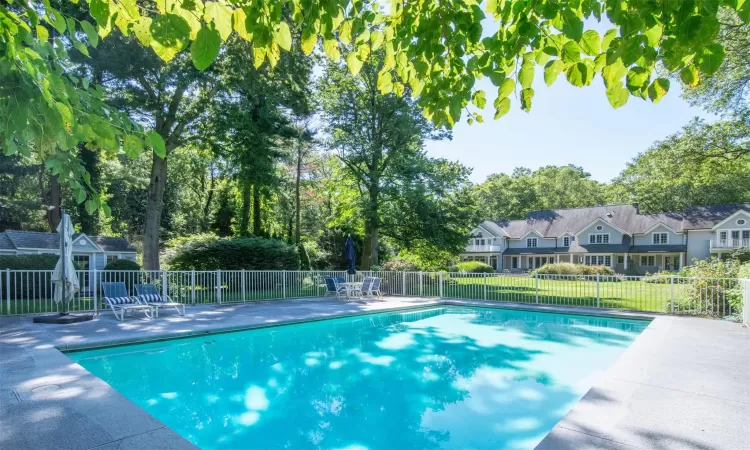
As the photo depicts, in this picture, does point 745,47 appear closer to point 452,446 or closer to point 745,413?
point 745,413

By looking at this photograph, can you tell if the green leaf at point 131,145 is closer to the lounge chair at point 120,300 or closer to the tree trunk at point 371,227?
the lounge chair at point 120,300

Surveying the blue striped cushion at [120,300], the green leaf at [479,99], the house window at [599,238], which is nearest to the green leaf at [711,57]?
the green leaf at [479,99]

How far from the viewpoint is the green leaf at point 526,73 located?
2238 mm

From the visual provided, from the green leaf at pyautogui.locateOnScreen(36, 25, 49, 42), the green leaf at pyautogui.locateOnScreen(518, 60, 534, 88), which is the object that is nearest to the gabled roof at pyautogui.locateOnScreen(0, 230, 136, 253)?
the green leaf at pyautogui.locateOnScreen(36, 25, 49, 42)

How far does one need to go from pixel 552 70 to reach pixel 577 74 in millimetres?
127

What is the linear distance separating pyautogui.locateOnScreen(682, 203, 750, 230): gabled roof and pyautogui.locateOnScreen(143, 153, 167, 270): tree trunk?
42.5 m

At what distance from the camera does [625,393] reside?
4840 millimetres

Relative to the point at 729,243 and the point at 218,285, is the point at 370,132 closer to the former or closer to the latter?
the point at 218,285

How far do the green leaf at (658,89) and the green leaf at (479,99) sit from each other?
1.10 m

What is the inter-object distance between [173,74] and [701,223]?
43.1 meters

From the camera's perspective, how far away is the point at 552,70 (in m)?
2.16

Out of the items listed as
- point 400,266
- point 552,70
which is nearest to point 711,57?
point 552,70

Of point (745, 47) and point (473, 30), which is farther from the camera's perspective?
point (745, 47)

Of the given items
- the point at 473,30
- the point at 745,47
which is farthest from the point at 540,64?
the point at 745,47
